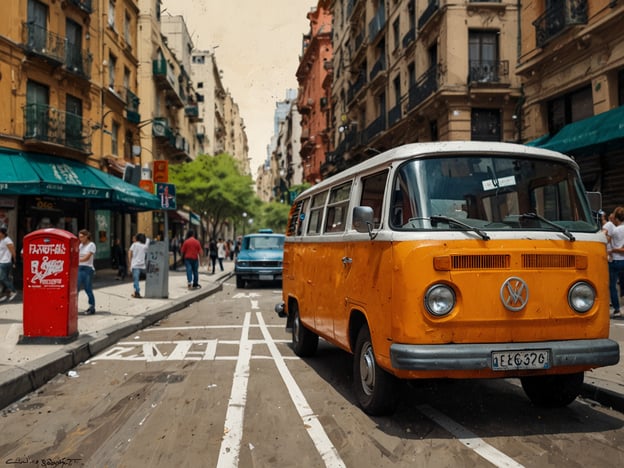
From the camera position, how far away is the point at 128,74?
2959cm

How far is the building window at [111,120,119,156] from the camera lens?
27.0 meters

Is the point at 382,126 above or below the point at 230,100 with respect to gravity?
below

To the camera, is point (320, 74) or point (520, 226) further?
point (320, 74)

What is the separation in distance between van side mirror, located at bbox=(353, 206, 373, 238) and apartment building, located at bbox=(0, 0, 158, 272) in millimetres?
14753

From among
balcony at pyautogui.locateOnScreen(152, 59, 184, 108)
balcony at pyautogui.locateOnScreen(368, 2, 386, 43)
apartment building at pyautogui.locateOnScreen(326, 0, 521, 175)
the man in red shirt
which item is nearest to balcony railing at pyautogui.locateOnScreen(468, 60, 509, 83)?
apartment building at pyautogui.locateOnScreen(326, 0, 521, 175)

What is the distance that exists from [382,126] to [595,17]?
1562 cm

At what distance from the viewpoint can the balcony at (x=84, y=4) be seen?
21359mm

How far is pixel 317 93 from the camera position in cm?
5709

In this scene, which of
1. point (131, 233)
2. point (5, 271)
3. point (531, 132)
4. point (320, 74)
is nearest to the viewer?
point (5, 271)

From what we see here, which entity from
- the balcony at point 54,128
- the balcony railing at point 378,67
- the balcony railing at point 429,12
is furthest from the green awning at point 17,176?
the balcony railing at point 378,67

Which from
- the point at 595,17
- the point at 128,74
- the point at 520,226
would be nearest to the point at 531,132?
the point at 595,17

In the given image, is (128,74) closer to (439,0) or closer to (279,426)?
(439,0)

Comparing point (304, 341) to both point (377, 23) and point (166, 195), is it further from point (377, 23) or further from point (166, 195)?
point (377, 23)
